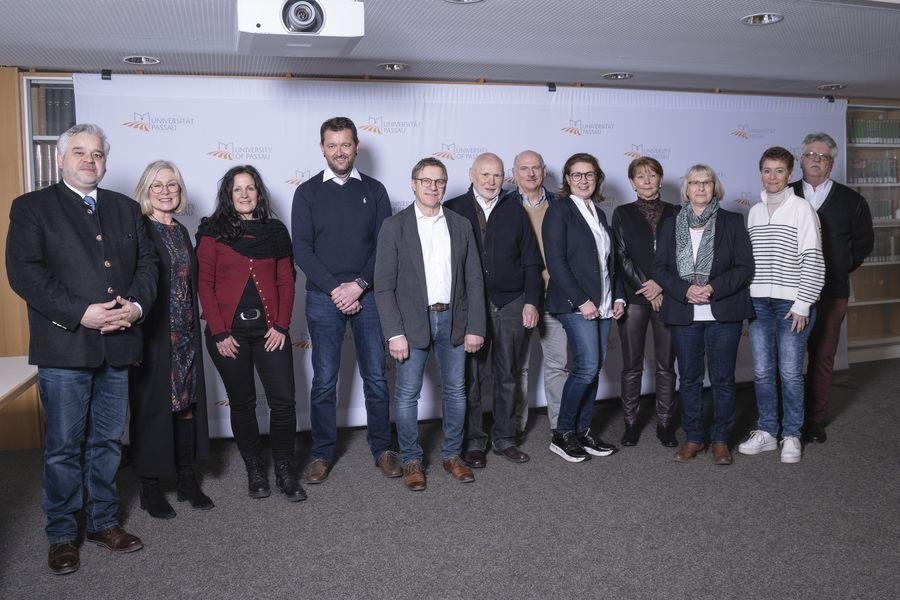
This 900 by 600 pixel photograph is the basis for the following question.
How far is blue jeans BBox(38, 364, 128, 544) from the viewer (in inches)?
110

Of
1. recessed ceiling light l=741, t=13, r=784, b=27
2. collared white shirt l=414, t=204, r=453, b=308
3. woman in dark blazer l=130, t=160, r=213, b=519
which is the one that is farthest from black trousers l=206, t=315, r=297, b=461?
recessed ceiling light l=741, t=13, r=784, b=27

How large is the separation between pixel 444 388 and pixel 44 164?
278 centimetres

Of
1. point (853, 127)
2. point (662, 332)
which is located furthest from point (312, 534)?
point (853, 127)

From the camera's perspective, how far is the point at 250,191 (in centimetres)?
344

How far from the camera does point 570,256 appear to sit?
3916mm

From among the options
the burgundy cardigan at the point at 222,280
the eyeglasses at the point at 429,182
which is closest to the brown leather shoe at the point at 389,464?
the burgundy cardigan at the point at 222,280

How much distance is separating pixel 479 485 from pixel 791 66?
3.45 metres

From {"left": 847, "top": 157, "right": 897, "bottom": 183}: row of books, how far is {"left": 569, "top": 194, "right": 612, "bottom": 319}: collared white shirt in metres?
3.76

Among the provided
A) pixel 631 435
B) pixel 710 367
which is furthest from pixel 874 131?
pixel 631 435

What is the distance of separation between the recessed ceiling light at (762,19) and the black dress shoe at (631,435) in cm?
217

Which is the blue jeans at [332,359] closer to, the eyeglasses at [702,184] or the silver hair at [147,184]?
the silver hair at [147,184]

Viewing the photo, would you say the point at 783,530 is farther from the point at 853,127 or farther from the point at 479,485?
the point at 853,127

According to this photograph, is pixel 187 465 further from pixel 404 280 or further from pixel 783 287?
pixel 783 287

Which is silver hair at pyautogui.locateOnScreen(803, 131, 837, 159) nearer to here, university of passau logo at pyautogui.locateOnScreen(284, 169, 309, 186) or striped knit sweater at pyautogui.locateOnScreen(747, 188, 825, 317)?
striped knit sweater at pyautogui.locateOnScreen(747, 188, 825, 317)
